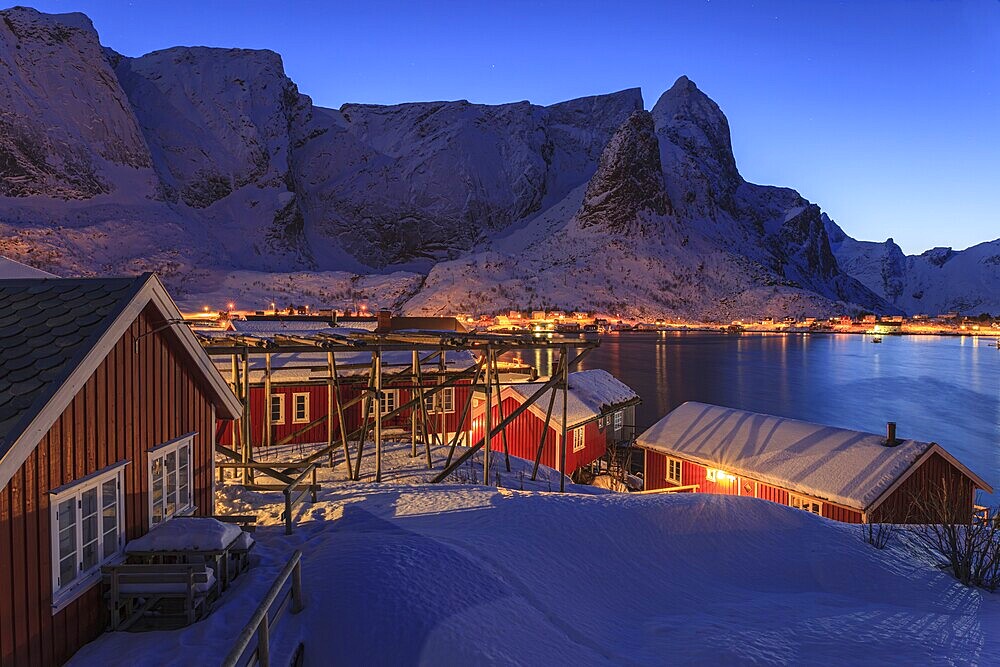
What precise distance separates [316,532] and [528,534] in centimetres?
362

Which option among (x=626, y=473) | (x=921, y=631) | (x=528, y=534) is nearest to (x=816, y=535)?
(x=921, y=631)

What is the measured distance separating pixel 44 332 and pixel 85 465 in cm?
147

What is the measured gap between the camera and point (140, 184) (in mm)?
121625

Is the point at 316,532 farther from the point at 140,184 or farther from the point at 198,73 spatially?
the point at 198,73

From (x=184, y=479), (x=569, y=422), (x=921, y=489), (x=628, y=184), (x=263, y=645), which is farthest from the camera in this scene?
(x=628, y=184)

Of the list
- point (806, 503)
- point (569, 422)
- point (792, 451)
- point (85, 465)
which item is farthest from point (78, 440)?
point (569, 422)

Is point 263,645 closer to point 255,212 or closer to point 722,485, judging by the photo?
point 722,485

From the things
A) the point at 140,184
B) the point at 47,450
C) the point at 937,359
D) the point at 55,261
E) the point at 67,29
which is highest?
the point at 67,29

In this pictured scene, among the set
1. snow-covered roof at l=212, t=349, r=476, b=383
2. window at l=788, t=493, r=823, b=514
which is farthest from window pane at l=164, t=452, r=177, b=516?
window at l=788, t=493, r=823, b=514

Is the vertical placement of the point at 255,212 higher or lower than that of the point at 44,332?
higher

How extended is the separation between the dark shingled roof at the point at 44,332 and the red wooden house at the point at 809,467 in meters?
18.4

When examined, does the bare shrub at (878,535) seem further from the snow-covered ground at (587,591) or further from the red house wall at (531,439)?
the red house wall at (531,439)

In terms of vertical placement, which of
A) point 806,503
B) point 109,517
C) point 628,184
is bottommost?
point 806,503

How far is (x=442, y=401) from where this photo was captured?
2619 centimetres
